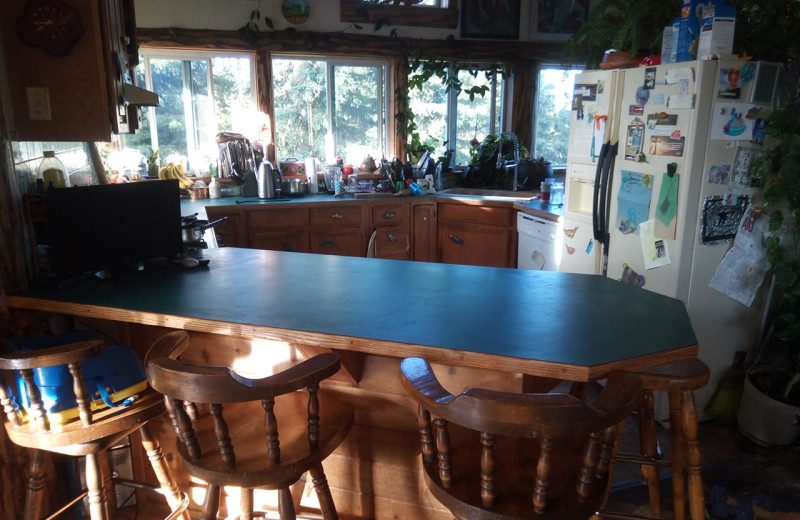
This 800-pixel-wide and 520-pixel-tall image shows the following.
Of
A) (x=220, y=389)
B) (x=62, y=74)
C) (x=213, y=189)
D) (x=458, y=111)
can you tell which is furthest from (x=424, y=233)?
(x=220, y=389)

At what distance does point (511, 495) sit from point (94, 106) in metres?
1.86

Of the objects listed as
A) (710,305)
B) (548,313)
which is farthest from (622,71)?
(548,313)

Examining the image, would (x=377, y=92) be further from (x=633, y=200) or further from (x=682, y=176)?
(x=682, y=176)

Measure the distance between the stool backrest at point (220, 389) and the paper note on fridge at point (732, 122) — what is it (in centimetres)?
220

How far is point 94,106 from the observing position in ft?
6.68

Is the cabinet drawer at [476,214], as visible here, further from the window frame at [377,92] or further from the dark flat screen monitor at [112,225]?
the dark flat screen monitor at [112,225]

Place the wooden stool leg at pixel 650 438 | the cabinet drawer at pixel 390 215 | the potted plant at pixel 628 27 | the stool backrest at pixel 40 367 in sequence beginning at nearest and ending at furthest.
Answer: the stool backrest at pixel 40 367, the wooden stool leg at pixel 650 438, the potted plant at pixel 628 27, the cabinet drawer at pixel 390 215

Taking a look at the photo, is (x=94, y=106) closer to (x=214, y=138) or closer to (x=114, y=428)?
(x=114, y=428)

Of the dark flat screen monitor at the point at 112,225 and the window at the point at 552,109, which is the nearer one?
the dark flat screen monitor at the point at 112,225

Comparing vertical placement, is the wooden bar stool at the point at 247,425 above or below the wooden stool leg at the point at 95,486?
above

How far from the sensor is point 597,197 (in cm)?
318

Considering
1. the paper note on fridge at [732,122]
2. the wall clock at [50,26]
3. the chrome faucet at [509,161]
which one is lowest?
the chrome faucet at [509,161]

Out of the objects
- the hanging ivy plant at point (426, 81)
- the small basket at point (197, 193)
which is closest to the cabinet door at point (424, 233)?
the hanging ivy plant at point (426, 81)

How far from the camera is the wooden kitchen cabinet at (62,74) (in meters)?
Answer: 1.94
